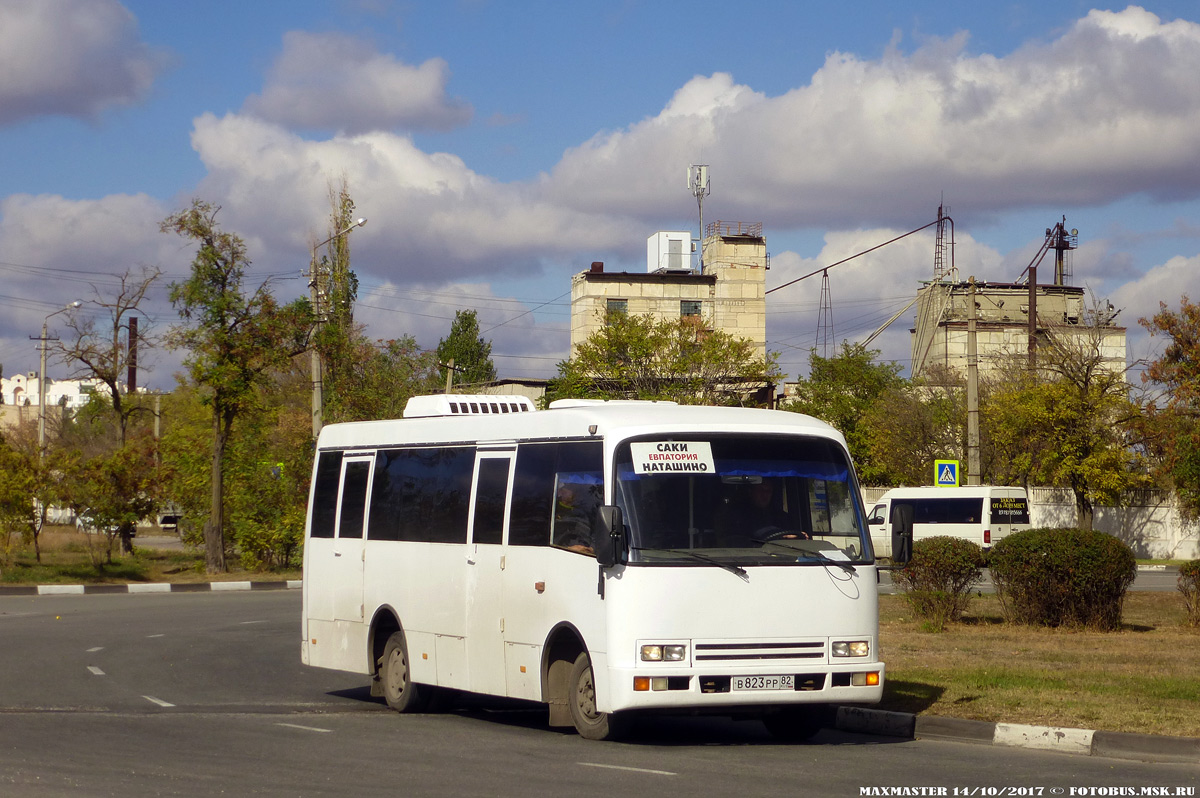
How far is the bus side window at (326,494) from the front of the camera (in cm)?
1440

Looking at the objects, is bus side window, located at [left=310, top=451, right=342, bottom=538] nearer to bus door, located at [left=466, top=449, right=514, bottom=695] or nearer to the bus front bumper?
bus door, located at [left=466, top=449, right=514, bottom=695]

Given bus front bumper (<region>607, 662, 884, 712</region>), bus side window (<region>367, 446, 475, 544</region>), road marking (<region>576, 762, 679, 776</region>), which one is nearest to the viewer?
road marking (<region>576, 762, 679, 776</region>)

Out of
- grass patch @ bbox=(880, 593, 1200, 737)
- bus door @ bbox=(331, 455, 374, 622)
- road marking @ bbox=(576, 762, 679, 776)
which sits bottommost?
road marking @ bbox=(576, 762, 679, 776)

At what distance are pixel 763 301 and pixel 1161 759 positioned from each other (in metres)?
87.7

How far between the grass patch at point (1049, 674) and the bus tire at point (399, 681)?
4.25 meters

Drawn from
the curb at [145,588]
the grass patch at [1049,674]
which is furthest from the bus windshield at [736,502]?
the curb at [145,588]

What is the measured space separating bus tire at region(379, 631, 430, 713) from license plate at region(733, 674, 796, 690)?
3.90 metres

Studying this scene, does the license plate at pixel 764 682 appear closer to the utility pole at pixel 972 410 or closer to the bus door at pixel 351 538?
the bus door at pixel 351 538

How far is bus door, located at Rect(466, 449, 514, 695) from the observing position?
1145 cm

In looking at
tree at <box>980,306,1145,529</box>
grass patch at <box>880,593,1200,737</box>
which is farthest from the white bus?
tree at <box>980,306,1145,529</box>

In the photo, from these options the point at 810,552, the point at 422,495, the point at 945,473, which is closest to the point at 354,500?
the point at 422,495

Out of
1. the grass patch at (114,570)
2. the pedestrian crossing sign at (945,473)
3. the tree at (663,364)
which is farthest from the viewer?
the tree at (663,364)

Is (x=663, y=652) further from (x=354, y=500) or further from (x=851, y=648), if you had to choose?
(x=354, y=500)

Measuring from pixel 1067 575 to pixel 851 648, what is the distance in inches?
347
